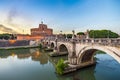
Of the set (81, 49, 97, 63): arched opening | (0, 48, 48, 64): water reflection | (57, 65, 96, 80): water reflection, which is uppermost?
(81, 49, 97, 63): arched opening

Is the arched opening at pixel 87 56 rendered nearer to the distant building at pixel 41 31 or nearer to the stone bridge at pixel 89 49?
the stone bridge at pixel 89 49

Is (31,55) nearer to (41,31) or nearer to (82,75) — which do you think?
(82,75)

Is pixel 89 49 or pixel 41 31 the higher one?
pixel 41 31

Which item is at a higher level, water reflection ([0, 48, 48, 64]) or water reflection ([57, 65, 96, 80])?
water reflection ([0, 48, 48, 64])

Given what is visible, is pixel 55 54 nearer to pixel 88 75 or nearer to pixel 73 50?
pixel 73 50

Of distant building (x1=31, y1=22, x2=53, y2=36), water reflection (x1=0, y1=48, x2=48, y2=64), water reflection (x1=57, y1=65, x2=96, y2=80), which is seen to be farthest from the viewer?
distant building (x1=31, y1=22, x2=53, y2=36)

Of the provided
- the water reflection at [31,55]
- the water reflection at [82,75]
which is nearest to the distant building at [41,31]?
the water reflection at [31,55]

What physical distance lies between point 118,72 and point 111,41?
6.92m

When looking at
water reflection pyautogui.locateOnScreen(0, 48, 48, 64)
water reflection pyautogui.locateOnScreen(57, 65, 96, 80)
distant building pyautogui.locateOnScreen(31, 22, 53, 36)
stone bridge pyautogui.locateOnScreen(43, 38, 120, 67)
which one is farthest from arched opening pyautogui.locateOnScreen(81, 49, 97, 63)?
distant building pyautogui.locateOnScreen(31, 22, 53, 36)

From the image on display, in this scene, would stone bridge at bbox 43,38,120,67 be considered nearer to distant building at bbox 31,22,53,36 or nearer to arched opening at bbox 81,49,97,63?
arched opening at bbox 81,49,97,63

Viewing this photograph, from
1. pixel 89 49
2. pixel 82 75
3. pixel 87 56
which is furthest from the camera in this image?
pixel 87 56

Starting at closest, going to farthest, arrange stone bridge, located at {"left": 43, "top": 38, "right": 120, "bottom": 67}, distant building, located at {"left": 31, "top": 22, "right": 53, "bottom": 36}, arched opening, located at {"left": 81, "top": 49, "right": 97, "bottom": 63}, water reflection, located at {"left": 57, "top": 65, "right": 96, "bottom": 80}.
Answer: stone bridge, located at {"left": 43, "top": 38, "right": 120, "bottom": 67} < water reflection, located at {"left": 57, "top": 65, "right": 96, "bottom": 80} < arched opening, located at {"left": 81, "top": 49, "right": 97, "bottom": 63} < distant building, located at {"left": 31, "top": 22, "right": 53, "bottom": 36}

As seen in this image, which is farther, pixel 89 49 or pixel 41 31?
pixel 41 31

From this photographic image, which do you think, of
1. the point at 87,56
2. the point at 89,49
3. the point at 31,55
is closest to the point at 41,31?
the point at 31,55
